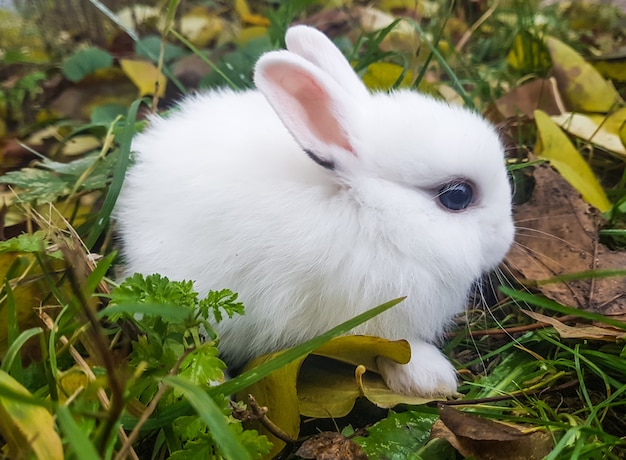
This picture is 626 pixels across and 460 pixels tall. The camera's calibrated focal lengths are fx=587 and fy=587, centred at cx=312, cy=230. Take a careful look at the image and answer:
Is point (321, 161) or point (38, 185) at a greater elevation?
point (321, 161)

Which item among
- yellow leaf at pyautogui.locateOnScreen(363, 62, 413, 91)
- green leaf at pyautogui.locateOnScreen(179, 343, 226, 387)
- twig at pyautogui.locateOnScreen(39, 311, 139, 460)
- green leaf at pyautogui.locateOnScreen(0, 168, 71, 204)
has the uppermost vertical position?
yellow leaf at pyautogui.locateOnScreen(363, 62, 413, 91)

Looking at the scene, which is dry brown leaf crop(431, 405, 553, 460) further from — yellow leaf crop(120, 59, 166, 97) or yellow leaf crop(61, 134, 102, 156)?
yellow leaf crop(120, 59, 166, 97)

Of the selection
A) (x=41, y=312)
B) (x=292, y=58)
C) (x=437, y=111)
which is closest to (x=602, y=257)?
(x=437, y=111)

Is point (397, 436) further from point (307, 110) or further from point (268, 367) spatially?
point (307, 110)

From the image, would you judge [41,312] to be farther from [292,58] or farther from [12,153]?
[12,153]

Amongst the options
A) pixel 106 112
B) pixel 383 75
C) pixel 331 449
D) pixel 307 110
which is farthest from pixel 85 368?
pixel 106 112

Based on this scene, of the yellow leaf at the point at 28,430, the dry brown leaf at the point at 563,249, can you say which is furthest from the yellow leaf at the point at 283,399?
the dry brown leaf at the point at 563,249

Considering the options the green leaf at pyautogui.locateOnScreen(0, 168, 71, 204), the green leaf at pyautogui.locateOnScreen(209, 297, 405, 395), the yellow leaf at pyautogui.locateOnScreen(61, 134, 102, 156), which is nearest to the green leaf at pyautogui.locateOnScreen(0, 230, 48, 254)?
the green leaf at pyautogui.locateOnScreen(0, 168, 71, 204)
